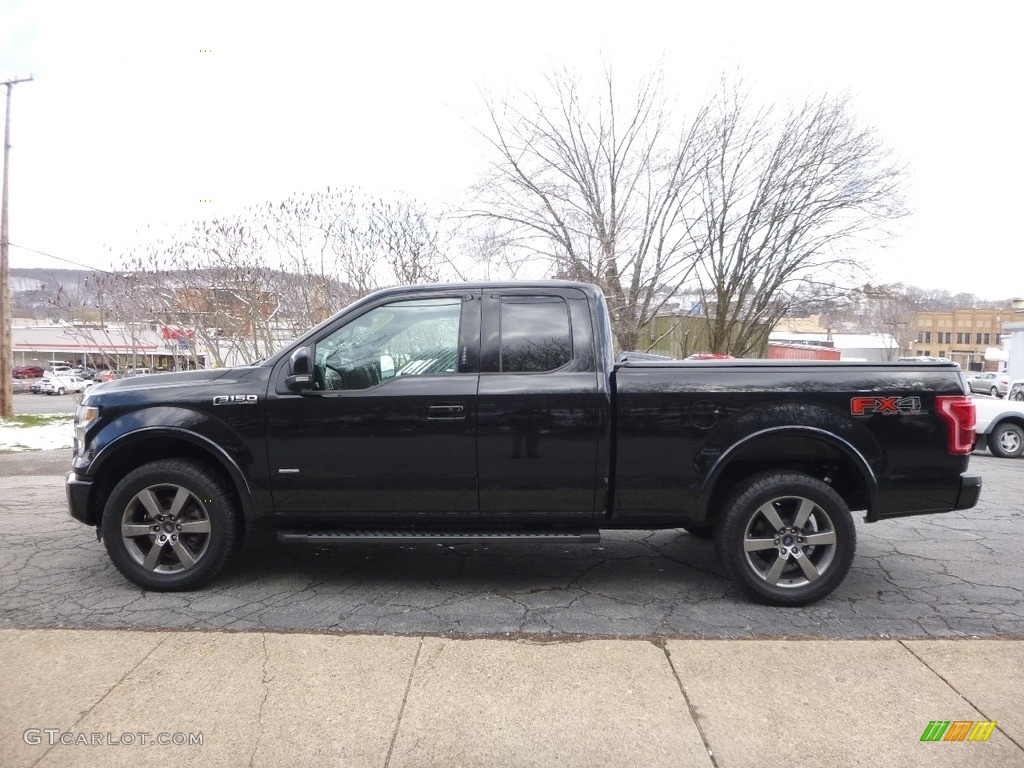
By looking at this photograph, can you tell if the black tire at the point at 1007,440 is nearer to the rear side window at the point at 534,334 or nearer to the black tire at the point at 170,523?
the rear side window at the point at 534,334

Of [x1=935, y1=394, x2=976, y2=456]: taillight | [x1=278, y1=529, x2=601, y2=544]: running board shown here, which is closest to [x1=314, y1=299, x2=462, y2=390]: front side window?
[x1=278, y1=529, x2=601, y2=544]: running board

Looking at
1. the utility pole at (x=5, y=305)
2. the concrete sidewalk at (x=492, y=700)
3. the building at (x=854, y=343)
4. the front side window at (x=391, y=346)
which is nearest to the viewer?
the concrete sidewalk at (x=492, y=700)

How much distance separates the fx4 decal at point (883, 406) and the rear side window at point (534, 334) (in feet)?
5.61

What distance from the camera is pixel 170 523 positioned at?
4.15 metres

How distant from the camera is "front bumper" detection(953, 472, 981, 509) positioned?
396cm

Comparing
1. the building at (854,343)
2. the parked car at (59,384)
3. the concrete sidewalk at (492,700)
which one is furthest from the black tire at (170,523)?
the parked car at (59,384)

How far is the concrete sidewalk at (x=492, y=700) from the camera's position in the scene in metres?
2.64

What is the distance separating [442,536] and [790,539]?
2.08 metres

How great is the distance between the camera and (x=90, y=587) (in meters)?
4.38

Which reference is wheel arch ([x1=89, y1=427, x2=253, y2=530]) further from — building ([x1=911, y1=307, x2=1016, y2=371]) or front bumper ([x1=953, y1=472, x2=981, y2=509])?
building ([x1=911, y1=307, x2=1016, y2=371])

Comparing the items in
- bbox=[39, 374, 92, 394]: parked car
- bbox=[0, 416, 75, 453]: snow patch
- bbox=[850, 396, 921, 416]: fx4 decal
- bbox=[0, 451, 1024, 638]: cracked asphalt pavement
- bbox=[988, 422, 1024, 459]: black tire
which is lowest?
bbox=[39, 374, 92, 394]: parked car

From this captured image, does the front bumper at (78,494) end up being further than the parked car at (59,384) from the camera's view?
No

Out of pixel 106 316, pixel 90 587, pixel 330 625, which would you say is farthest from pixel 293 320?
pixel 330 625

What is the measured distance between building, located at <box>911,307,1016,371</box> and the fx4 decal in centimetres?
6119
